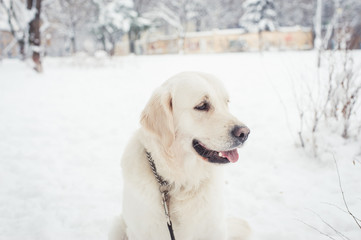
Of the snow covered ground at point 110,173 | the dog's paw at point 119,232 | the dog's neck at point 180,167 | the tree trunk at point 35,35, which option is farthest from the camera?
the tree trunk at point 35,35

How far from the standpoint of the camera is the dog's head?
5.32 feet

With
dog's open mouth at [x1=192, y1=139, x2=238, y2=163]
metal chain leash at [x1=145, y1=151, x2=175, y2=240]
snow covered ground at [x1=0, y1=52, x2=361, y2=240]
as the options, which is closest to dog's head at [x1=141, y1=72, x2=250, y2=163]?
dog's open mouth at [x1=192, y1=139, x2=238, y2=163]

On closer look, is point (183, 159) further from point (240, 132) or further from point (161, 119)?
point (240, 132)

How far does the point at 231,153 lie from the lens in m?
1.66

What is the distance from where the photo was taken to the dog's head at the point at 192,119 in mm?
1623

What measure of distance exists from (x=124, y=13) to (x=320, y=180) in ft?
84.7

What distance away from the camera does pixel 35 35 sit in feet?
32.2

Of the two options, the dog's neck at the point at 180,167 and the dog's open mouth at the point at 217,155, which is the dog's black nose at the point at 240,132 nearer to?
the dog's open mouth at the point at 217,155

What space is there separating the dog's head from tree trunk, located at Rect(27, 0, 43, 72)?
10.3m

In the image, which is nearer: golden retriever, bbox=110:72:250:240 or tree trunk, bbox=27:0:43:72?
golden retriever, bbox=110:72:250:240

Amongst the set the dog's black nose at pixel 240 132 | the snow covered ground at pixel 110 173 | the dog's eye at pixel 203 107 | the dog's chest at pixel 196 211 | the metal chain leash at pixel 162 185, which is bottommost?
the snow covered ground at pixel 110 173

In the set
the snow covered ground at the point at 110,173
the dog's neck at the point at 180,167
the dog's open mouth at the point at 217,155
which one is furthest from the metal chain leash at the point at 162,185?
the snow covered ground at the point at 110,173

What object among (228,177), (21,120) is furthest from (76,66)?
(228,177)

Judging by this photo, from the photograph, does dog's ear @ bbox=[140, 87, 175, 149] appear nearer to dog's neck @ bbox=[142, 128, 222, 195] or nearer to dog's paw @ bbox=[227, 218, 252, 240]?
dog's neck @ bbox=[142, 128, 222, 195]
